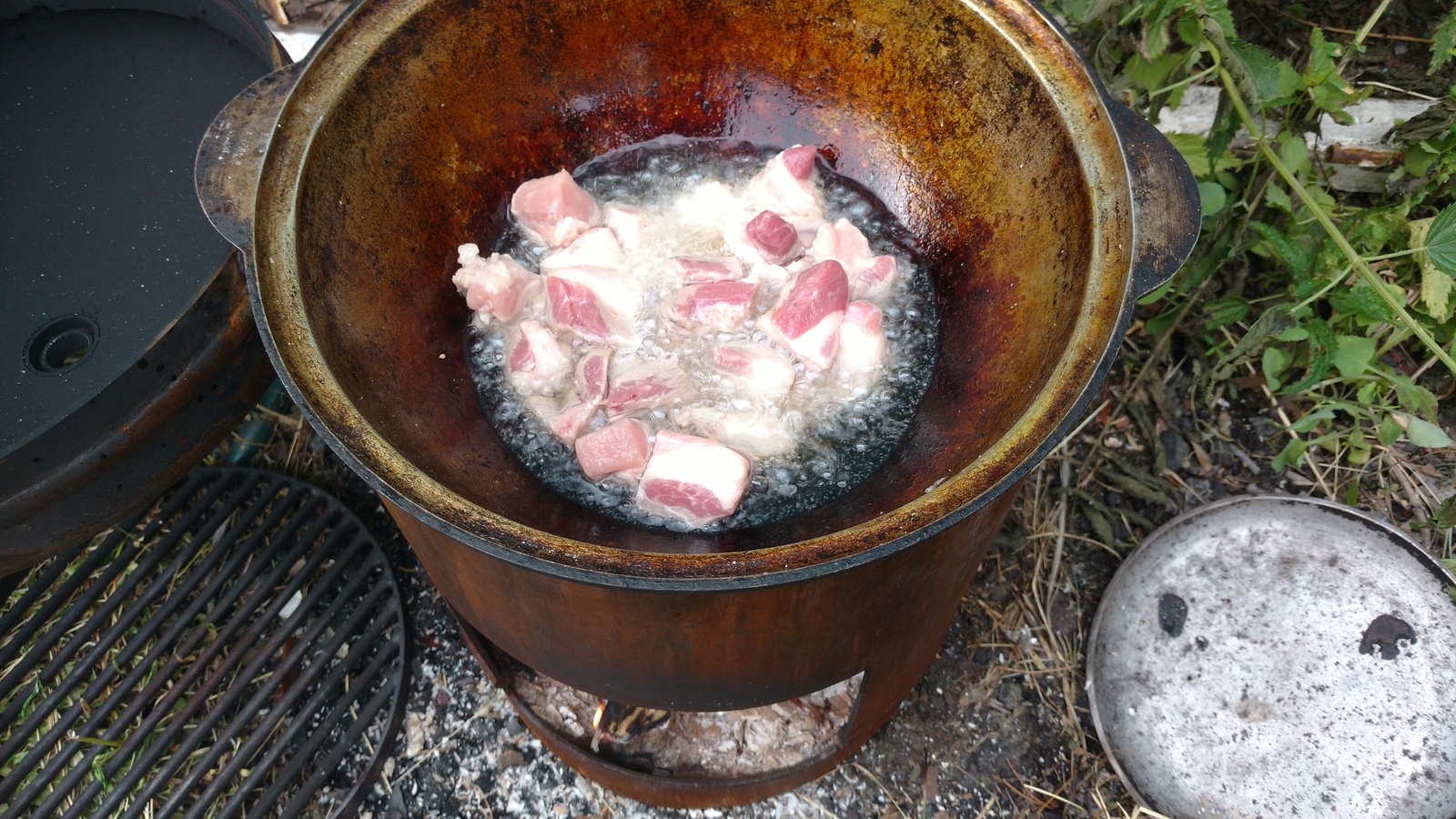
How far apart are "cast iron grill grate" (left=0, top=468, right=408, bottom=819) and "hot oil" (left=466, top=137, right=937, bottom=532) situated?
3.45 ft

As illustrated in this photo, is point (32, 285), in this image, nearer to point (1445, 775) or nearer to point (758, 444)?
point (758, 444)

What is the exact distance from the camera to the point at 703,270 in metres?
2.17

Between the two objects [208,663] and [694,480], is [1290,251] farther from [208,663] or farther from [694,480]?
[208,663]

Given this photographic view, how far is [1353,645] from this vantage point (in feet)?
7.59

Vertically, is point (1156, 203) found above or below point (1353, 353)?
above

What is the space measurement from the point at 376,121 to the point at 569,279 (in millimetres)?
551

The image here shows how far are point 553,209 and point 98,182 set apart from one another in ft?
5.22

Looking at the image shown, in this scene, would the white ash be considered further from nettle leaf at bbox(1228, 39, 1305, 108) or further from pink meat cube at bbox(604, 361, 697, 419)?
nettle leaf at bbox(1228, 39, 1305, 108)

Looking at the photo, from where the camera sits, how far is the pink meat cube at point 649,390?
195 centimetres

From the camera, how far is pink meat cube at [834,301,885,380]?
2012 millimetres

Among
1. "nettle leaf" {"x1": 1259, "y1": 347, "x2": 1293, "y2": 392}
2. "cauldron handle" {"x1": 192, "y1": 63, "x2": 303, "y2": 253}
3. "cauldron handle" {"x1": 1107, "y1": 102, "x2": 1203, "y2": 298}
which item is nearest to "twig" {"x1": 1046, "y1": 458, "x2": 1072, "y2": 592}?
"nettle leaf" {"x1": 1259, "y1": 347, "x2": 1293, "y2": 392}

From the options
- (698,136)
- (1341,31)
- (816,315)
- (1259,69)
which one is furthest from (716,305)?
(1341,31)

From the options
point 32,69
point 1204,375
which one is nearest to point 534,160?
point 32,69

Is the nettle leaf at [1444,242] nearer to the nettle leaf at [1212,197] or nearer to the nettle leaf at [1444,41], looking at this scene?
the nettle leaf at [1444,41]
